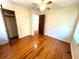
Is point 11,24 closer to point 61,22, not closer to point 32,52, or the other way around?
point 32,52

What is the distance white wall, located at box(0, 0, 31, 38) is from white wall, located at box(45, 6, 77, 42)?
147 cm

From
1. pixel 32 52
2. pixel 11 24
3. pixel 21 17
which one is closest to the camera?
pixel 32 52

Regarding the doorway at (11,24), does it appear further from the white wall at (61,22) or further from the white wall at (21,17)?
the white wall at (61,22)

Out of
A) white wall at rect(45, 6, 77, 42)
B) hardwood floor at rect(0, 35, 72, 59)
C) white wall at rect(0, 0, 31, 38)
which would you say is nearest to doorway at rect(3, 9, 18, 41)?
white wall at rect(0, 0, 31, 38)

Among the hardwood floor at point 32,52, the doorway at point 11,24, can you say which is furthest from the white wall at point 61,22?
the doorway at point 11,24

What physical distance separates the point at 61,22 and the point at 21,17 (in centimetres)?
261

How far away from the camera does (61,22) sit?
141 inches

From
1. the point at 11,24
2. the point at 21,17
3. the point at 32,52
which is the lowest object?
the point at 32,52

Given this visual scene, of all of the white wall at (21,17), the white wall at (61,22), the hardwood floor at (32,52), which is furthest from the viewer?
the white wall at (61,22)

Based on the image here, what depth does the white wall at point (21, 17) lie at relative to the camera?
9.39 feet

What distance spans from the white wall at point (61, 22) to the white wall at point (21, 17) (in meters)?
1.47

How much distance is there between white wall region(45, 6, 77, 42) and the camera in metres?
3.20

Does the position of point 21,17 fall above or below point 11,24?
above

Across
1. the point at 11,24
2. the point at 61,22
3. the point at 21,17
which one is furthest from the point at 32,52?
the point at 61,22
